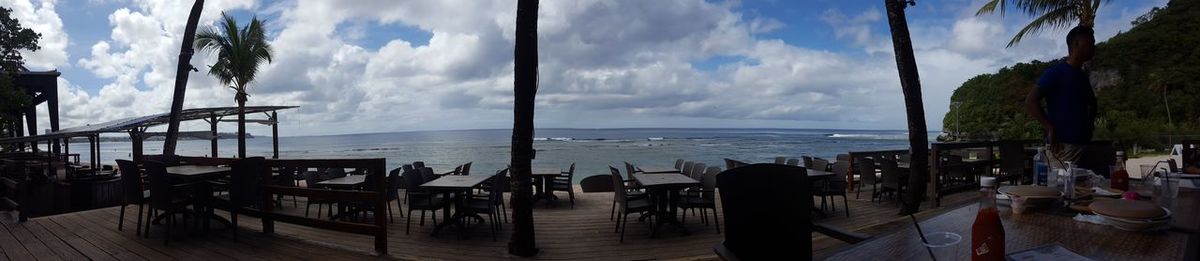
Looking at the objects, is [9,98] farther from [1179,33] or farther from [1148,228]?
[1179,33]

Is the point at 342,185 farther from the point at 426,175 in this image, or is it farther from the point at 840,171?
the point at 840,171

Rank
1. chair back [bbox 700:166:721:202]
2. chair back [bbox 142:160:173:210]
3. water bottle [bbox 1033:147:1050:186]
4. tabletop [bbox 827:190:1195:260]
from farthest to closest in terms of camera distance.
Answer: chair back [bbox 700:166:721:202] < chair back [bbox 142:160:173:210] < water bottle [bbox 1033:147:1050:186] < tabletop [bbox 827:190:1195:260]

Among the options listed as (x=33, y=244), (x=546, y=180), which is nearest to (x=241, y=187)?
(x=33, y=244)

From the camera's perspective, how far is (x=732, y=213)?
6.06 feet

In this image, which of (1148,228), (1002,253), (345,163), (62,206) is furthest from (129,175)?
(1148,228)

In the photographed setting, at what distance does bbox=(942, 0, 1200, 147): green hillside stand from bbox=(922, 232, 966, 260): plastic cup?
3026 centimetres

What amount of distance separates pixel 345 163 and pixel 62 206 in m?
6.02

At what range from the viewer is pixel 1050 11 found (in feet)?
34.9

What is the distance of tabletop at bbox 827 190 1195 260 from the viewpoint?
4.20 feet

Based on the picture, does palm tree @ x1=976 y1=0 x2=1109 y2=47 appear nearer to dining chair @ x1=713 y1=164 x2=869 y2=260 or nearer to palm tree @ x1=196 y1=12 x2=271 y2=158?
dining chair @ x1=713 y1=164 x2=869 y2=260

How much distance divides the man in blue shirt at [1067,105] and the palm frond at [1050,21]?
9963mm

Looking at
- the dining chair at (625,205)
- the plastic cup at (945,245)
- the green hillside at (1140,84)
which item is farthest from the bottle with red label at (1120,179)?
the green hillside at (1140,84)


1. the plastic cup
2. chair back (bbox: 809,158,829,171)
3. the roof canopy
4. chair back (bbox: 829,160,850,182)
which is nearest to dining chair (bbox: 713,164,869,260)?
the plastic cup

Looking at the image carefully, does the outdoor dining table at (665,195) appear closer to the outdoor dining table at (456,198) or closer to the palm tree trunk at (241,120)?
the outdoor dining table at (456,198)
